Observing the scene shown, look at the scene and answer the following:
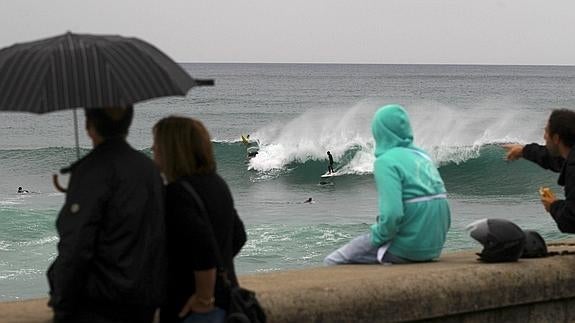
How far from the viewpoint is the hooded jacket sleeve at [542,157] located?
5.81 m

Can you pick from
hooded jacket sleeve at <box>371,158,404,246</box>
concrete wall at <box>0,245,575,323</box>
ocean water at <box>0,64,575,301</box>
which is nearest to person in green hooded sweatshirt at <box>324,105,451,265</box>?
hooded jacket sleeve at <box>371,158,404,246</box>

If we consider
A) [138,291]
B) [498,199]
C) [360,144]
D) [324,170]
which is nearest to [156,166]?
[138,291]

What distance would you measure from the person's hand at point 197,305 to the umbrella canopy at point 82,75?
0.67 meters

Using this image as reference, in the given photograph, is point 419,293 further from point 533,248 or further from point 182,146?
point 182,146

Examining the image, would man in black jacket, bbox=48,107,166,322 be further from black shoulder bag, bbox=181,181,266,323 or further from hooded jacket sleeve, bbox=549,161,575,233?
hooded jacket sleeve, bbox=549,161,575,233

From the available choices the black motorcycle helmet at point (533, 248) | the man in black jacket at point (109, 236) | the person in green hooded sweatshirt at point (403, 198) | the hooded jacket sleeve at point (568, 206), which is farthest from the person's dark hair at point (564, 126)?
the man in black jacket at point (109, 236)

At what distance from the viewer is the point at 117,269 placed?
11.0 feet

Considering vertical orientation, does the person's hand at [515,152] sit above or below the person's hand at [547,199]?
above

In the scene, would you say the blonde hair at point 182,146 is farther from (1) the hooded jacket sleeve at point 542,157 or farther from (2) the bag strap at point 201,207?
(1) the hooded jacket sleeve at point 542,157

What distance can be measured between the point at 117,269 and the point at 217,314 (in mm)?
463

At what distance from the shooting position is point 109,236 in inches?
132

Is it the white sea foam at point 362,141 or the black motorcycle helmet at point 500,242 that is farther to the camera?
the white sea foam at point 362,141

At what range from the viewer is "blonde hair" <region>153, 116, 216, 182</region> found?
358 cm

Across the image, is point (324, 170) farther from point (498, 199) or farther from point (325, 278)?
point (325, 278)
